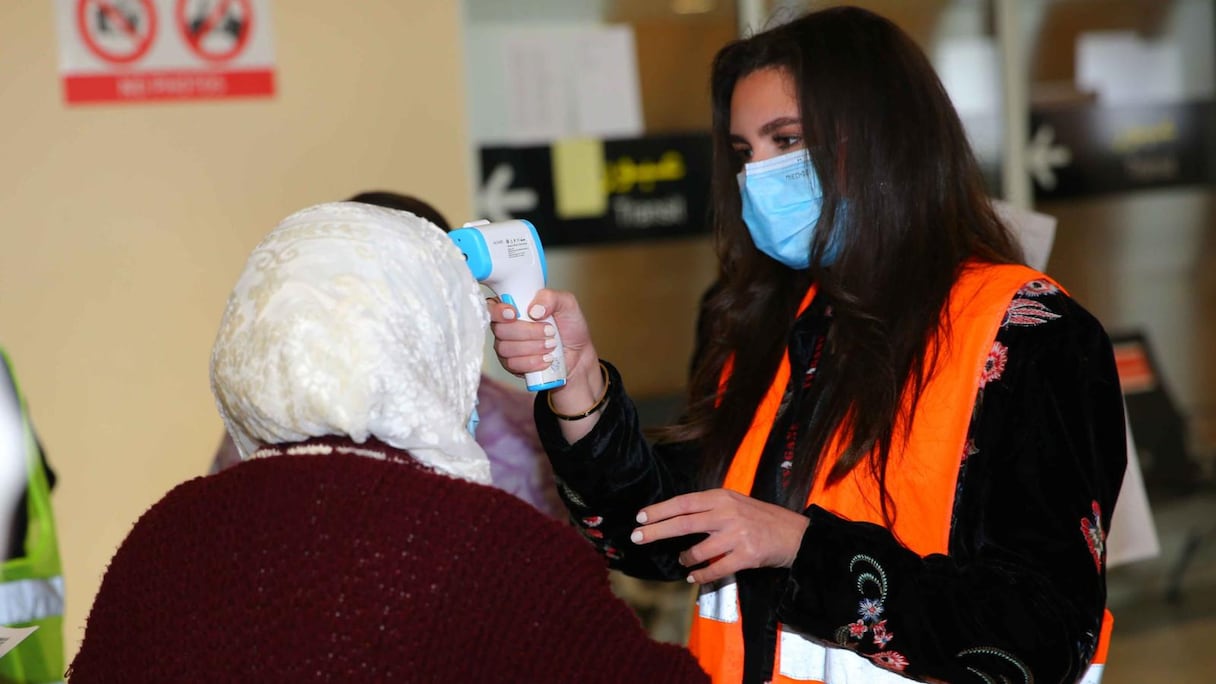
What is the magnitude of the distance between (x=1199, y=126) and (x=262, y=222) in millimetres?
3345

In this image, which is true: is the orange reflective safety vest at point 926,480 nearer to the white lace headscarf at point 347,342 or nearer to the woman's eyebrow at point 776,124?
the woman's eyebrow at point 776,124

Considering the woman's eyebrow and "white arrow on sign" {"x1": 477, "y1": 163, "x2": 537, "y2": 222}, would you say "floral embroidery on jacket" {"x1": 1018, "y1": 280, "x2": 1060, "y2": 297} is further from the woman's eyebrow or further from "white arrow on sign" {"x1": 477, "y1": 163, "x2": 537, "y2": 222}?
"white arrow on sign" {"x1": 477, "y1": 163, "x2": 537, "y2": 222}

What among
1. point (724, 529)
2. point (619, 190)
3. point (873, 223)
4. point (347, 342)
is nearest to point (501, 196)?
point (619, 190)

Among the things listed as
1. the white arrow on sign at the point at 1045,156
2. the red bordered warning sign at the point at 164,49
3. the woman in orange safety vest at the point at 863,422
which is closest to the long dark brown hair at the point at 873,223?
the woman in orange safety vest at the point at 863,422

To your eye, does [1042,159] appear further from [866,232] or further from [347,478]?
[347,478]

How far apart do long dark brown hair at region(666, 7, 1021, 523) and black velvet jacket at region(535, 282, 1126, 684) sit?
10cm

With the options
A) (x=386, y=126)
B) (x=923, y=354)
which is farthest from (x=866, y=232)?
(x=386, y=126)

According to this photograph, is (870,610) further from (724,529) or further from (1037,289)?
(1037,289)

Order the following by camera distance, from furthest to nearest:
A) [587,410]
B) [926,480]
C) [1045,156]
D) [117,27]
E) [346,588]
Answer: [1045,156]
[117,27]
[587,410]
[926,480]
[346,588]

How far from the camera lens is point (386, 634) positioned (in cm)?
95

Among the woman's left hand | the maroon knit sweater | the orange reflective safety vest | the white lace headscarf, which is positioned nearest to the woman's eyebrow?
the orange reflective safety vest

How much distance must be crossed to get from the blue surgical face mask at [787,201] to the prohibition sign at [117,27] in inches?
76.1

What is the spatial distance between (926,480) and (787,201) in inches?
16.3

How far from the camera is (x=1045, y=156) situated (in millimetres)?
4094
